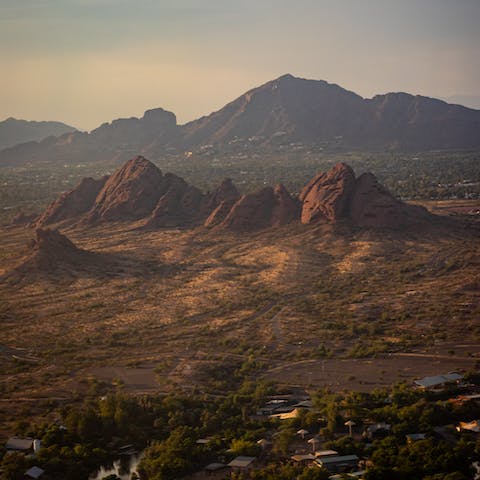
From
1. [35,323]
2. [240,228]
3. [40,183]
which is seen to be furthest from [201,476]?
[40,183]

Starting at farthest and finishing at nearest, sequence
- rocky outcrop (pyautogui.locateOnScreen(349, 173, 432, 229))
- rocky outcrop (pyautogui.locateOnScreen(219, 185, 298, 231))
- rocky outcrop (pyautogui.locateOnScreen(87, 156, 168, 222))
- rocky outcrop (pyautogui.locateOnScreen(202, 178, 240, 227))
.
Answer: rocky outcrop (pyautogui.locateOnScreen(87, 156, 168, 222)) → rocky outcrop (pyautogui.locateOnScreen(202, 178, 240, 227)) → rocky outcrop (pyautogui.locateOnScreen(219, 185, 298, 231)) → rocky outcrop (pyautogui.locateOnScreen(349, 173, 432, 229))

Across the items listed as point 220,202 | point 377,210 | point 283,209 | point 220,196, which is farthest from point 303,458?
point 220,196

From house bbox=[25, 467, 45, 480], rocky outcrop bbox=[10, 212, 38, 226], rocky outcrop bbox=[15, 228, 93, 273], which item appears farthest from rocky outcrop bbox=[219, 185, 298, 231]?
house bbox=[25, 467, 45, 480]

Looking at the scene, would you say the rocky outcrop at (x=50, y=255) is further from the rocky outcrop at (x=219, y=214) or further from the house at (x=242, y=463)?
the house at (x=242, y=463)

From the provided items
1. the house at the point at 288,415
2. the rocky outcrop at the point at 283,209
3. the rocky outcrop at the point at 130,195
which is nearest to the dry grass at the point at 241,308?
the rocky outcrop at the point at 283,209

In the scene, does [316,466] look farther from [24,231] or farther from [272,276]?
[24,231]

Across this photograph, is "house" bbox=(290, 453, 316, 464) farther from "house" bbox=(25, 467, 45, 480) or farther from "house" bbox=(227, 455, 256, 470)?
"house" bbox=(25, 467, 45, 480)
